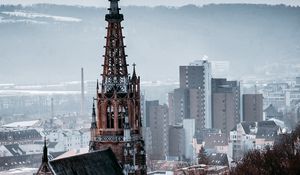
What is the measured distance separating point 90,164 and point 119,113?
3.93m

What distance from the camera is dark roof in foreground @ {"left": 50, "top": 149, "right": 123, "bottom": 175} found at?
22.6 m

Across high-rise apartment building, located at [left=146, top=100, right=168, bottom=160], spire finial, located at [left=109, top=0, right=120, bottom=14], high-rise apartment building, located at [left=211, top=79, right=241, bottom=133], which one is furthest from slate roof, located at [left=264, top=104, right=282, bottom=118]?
spire finial, located at [left=109, top=0, right=120, bottom=14]

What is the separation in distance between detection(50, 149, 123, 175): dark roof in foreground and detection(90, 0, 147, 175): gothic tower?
0.80m

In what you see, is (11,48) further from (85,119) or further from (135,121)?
(135,121)

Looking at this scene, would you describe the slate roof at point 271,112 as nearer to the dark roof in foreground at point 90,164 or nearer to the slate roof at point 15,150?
the slate roof at point 15,150

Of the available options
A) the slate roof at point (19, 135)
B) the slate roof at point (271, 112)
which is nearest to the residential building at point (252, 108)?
the slate roof at point (271, 112)

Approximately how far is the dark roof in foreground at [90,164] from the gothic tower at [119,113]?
0.80m

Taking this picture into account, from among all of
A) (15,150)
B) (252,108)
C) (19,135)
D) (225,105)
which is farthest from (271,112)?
(15,150)

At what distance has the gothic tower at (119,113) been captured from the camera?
1088 inches

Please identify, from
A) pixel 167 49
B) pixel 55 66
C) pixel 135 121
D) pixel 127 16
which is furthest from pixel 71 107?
pixel 135 121

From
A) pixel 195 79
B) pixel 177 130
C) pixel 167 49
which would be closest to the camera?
pixel 177 130

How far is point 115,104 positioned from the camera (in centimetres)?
2791

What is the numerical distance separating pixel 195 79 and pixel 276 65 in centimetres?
4629

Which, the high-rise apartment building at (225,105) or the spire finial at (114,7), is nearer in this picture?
the spire finial at (114,7)
